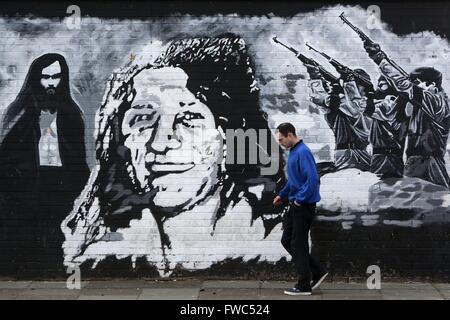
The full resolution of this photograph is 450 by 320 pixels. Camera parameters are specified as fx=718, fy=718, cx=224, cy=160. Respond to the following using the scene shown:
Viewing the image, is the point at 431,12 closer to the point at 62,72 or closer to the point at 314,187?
the point at 314,187

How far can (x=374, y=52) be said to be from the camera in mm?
8445

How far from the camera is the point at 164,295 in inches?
314

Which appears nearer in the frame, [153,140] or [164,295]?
[164,295]

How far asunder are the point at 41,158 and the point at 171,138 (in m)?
1.57

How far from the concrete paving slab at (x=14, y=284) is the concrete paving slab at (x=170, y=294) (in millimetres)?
1455

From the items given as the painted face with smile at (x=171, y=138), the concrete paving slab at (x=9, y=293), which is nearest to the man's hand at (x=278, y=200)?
the painted face with smile at (x=171, y=138)

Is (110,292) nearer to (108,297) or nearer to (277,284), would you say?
(108,297)

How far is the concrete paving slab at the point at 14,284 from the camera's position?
8359mm

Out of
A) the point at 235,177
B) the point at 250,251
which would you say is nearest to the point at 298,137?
the point at 235,177

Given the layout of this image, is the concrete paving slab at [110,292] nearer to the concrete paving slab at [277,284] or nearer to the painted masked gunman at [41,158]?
the painted masked gunman at [41,158]

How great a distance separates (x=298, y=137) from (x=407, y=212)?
1.56 meters

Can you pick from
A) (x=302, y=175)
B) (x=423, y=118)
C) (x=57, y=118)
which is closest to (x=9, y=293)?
(x=57, y=118)

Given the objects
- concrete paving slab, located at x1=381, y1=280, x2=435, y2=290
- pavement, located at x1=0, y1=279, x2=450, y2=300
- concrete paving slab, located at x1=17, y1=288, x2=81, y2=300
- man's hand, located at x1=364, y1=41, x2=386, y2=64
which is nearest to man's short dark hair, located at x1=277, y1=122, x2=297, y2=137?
man's hand, located at x1=364, y1=41, x2=386, y2=64

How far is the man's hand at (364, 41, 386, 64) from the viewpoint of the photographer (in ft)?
27.7
